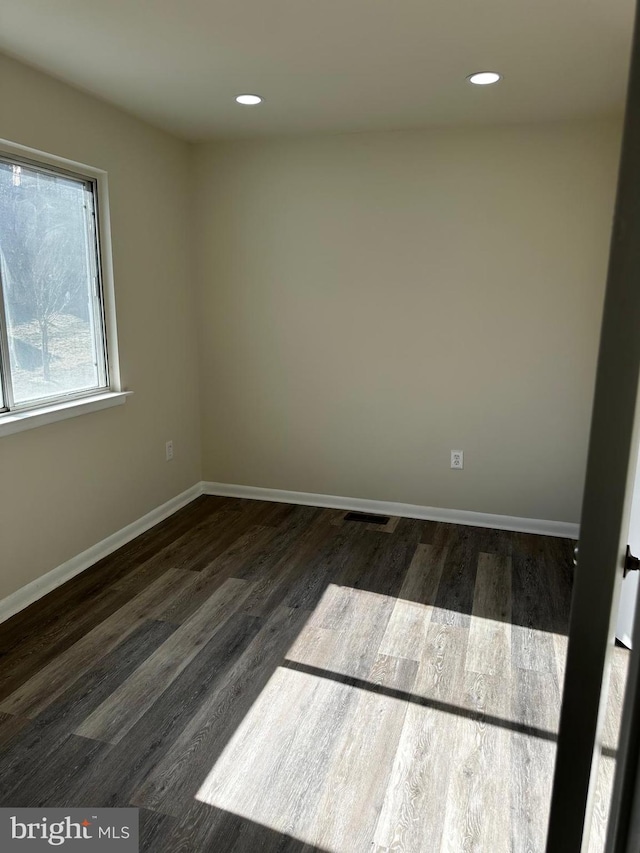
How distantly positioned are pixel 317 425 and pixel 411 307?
3.26ft

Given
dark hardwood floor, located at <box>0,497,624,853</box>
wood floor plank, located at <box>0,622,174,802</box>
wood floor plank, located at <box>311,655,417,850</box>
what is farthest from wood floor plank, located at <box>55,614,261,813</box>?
wood floor plank, located at <box>311,655,417,850</box>

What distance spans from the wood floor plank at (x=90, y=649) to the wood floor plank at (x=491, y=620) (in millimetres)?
1428

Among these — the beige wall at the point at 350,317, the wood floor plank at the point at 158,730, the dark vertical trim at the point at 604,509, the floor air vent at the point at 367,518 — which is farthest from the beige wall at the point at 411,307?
the dark vertical trim at the point at 604,509

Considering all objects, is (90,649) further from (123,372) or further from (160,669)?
(123,372)

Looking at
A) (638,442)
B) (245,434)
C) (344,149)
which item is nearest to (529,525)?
(245,434)

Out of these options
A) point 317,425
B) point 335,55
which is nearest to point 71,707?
point 317,425

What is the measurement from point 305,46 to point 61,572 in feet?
8.69

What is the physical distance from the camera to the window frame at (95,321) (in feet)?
8.89

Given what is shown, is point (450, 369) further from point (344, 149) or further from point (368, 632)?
point (368, 632)

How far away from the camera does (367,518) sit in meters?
3.99

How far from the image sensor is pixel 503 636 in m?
2.64

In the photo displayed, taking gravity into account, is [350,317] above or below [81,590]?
above

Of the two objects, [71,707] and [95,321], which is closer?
[71,707]

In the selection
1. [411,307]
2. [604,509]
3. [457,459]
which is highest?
[411,307]
